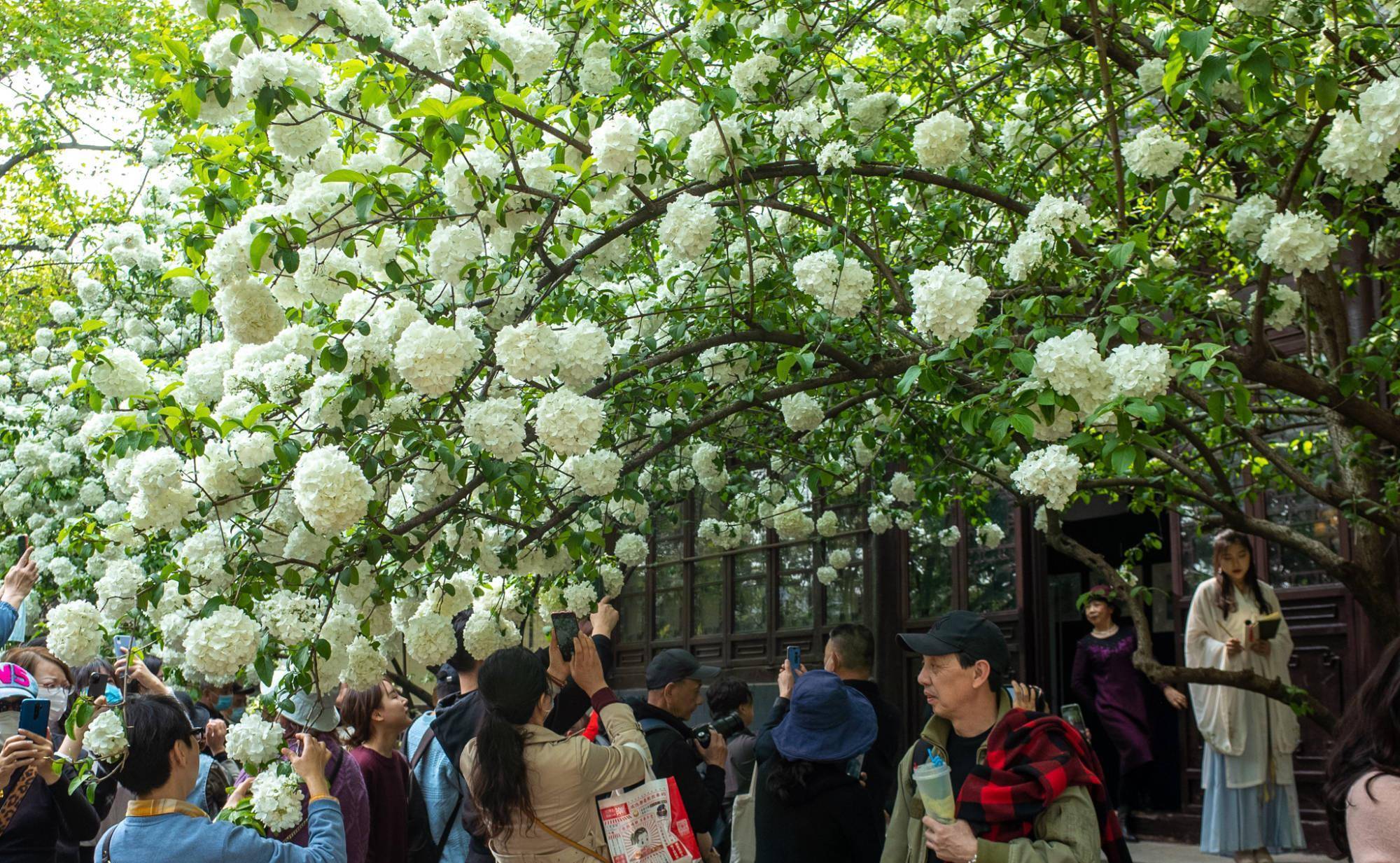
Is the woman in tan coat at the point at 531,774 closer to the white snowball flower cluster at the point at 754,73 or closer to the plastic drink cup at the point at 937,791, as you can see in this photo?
the plastic drink cup at the point at 937,791

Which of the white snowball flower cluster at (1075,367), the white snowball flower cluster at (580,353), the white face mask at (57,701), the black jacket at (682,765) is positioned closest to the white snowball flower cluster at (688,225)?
the white snowball flower cluster at (580,353)

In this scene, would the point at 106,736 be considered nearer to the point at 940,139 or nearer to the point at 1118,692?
the point at 940,139

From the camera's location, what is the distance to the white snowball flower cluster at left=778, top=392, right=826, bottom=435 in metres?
5.70

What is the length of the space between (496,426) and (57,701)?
11.0ft

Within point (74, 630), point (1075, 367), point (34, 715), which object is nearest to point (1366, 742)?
point (1075, 367)

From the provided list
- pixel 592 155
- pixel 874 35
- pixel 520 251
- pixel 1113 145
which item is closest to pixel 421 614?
pixel 520 251

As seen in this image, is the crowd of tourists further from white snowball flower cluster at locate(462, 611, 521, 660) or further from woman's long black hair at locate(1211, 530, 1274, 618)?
white snowball flower cluster at locate(462, 611, 521, 660)

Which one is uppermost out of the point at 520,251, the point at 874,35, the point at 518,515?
the point at 874,35

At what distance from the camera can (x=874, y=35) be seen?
6.98 metres

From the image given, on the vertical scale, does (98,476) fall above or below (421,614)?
above

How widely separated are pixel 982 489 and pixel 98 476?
6.83m

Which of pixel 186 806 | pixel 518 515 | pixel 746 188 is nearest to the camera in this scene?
pixel 186 806

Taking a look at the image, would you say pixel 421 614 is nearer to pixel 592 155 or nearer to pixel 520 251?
pixel 520 251

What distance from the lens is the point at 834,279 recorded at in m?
4.42
